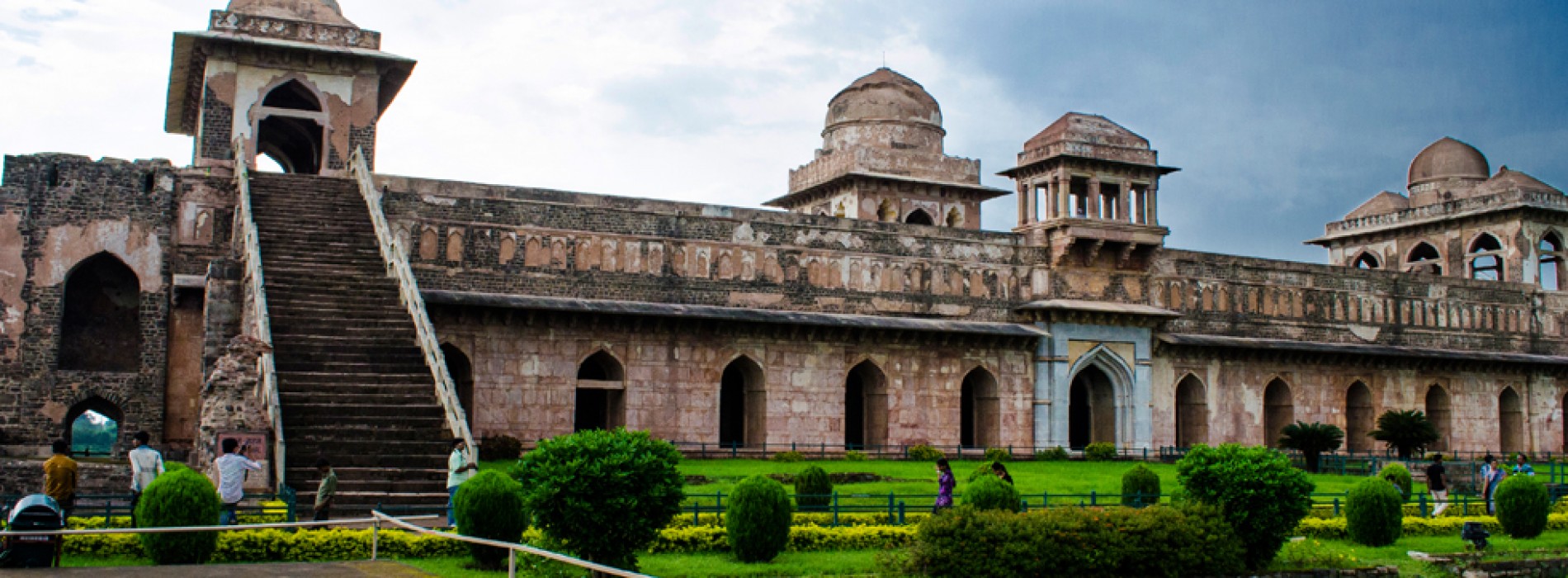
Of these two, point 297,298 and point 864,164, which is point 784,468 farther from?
point 864,164

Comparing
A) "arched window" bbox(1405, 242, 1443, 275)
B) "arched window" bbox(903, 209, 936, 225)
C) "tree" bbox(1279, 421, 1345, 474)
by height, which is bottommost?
"tree" bbox(1279, 421, 1345, 474)

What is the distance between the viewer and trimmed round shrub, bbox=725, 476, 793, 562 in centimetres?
1759

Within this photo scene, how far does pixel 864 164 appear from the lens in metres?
48.3

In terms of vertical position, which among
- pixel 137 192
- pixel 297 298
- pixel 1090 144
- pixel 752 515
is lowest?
pixel 752 515

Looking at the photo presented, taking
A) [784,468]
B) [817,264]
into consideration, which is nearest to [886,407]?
[817,264]

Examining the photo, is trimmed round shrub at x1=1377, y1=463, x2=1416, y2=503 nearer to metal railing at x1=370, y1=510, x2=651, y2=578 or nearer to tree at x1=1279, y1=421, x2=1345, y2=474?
tree at x1=1279, y1=421, x2=1345, y2=474

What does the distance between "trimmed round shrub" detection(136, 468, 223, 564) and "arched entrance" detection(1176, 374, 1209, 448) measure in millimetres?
28959

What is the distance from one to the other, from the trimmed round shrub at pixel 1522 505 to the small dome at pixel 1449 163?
32830 millimetres

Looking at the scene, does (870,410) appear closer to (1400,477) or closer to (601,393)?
(601,393)

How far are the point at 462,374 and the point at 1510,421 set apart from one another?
33.1 metres

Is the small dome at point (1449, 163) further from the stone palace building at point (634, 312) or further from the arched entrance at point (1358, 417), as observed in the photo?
the arched entrance at point (1358, 417)

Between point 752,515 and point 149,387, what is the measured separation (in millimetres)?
16750

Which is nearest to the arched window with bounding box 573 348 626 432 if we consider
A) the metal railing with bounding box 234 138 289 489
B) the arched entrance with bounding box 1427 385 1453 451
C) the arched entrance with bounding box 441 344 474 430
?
the arched entrance with bounding box 441 344 474 430

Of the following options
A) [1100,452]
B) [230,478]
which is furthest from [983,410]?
[230,478]
